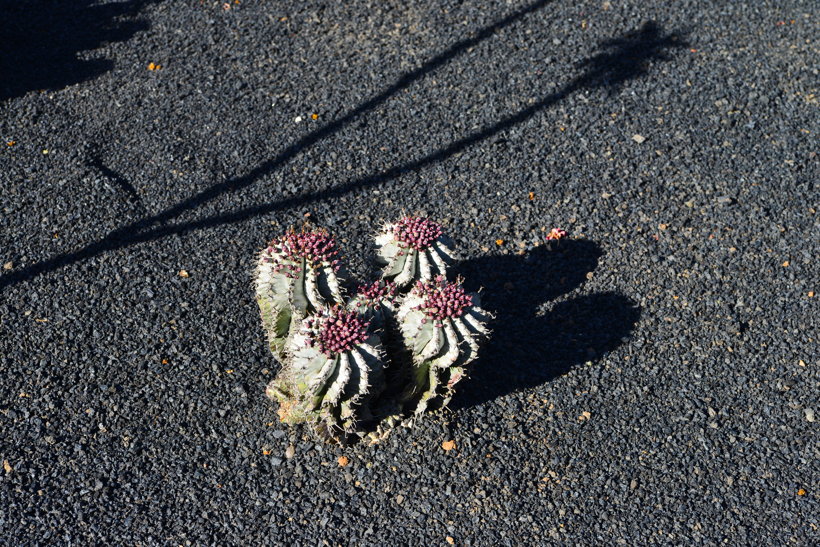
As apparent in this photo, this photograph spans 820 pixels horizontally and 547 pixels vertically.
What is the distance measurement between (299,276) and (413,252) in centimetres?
52

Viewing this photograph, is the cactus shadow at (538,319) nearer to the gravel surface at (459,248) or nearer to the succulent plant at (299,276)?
the gravel surface at (459,248)

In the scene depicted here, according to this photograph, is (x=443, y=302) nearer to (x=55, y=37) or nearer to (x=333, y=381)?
(x=333, y=381)

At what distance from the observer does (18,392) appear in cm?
423

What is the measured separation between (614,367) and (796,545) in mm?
1162

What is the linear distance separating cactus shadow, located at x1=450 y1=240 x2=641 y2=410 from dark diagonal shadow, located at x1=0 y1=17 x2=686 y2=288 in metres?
1.04

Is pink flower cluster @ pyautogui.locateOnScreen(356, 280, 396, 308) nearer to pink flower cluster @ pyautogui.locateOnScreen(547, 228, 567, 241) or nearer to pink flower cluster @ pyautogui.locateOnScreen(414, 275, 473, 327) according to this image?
pink flower cluster @ pyautogui.locateOnScreen(414, 275, 473, 327)

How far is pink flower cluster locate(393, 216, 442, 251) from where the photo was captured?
3881 mm

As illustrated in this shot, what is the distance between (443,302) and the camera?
11.7ft

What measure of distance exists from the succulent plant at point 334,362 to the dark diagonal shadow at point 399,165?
68.6 inches

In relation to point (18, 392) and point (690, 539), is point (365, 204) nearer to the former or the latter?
point (18, 392)

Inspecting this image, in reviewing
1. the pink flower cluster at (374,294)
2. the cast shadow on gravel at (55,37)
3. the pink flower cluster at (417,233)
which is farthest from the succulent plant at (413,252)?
the cast shadow on gravel at (55,37)

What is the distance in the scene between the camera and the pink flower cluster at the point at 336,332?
3436mm

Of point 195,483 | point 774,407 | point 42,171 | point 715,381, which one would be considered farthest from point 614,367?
point 42,171

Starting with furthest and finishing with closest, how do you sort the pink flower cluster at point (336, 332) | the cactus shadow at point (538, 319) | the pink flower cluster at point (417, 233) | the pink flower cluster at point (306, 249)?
the cactus shadow at point (538, 319)
the pink flower cluster at point (417, 233)
the pink flower cluster at point (306, 249)
the pink flower cluster at point (336, 332)
